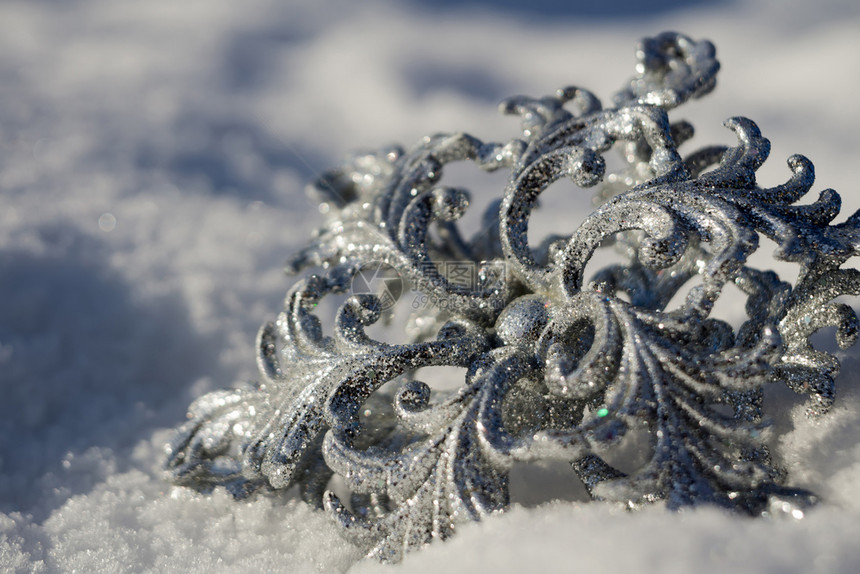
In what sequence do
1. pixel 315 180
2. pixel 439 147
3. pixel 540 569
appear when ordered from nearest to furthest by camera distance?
pixel 540 569 < pixel 439 147 < pixel 315 180

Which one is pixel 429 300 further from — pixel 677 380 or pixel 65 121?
pixel 65 121

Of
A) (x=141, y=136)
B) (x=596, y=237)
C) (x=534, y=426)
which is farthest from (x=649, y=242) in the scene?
(x=141, y=136)

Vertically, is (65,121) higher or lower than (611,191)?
higher

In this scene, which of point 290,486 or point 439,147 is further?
point 439,147

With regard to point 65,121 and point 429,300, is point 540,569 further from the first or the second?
point 65,121

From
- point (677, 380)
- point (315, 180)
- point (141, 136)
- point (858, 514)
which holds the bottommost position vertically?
point (858, 514)

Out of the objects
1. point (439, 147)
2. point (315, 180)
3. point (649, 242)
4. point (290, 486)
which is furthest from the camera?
point (315, 180)

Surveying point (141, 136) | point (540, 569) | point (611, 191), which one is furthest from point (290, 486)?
point (141, 136)
